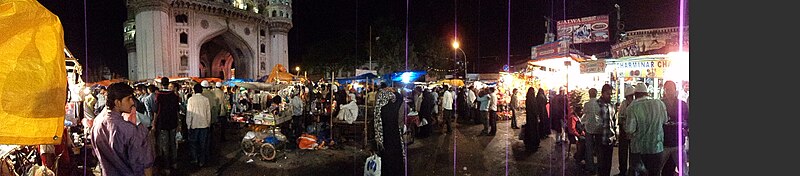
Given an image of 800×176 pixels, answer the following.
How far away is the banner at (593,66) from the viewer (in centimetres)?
948

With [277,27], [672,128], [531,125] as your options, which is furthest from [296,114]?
[277,27]

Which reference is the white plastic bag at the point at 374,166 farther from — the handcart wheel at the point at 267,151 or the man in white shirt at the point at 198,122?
the man in white shirt at the point at 198,122

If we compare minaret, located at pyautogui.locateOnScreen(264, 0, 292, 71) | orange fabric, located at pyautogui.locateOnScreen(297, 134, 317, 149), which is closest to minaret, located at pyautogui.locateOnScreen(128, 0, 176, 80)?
minaret, located at pyautogui.locateOnScreen(264, 0, 292, 71)

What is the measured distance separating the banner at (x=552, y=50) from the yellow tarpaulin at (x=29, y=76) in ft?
32.2

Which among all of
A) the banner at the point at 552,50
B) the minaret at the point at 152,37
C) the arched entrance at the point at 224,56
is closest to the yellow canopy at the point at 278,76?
the banner at the point at 552,50

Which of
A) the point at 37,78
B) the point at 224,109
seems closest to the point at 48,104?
the point at 37,78

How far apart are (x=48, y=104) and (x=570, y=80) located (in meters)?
12.0

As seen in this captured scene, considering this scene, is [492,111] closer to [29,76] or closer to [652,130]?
[652,130]

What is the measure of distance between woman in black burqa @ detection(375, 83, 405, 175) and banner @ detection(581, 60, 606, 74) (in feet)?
21.6

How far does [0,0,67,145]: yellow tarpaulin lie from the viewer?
155 centimetres

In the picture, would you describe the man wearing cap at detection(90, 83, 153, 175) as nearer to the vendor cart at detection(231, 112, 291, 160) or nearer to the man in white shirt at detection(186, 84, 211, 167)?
the man in white shirt at detection(186, 84, 211, 167)

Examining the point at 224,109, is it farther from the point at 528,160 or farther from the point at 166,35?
the point at 166,35

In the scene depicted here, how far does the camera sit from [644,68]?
8961mm

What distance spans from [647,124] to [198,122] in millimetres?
6368
